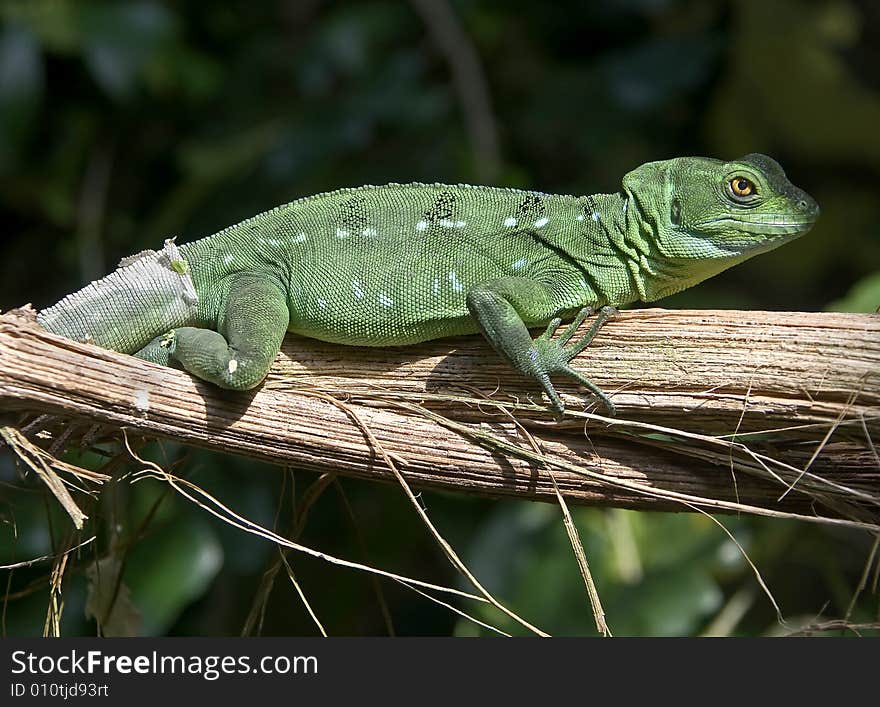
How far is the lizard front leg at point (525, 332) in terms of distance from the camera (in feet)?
7.32

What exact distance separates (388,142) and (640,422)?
10.6 feet

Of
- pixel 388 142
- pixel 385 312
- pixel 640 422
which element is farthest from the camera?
pixel 388 142

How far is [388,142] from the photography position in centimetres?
501

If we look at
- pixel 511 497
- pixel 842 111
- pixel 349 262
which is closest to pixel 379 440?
pixel 511 497

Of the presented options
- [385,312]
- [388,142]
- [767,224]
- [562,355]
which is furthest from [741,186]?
[388,142]

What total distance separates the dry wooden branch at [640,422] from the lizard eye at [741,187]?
442 millimetres

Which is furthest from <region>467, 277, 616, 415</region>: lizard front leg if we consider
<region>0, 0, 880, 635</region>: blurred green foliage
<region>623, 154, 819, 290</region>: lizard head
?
<region>0, 0, 880, 635</region>: blurred green foliage

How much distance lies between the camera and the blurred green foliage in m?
3.71

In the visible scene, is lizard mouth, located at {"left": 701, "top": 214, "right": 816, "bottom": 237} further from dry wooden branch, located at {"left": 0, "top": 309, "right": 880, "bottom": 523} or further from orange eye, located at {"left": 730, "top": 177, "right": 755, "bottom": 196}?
dry wooden branch, located at {"left": 0, "top": 309, "right": 880, "bottom": 523}

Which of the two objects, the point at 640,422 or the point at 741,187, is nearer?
the point at 640,422

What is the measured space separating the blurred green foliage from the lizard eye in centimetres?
151

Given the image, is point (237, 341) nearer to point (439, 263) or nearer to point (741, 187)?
point (439, 263)

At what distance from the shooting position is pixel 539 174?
555 cm

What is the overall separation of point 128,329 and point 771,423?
1616 mm
